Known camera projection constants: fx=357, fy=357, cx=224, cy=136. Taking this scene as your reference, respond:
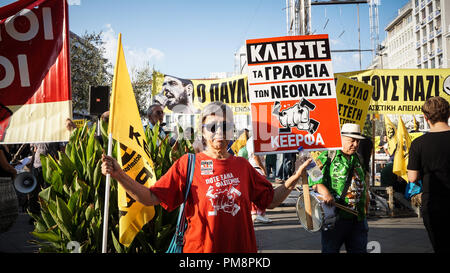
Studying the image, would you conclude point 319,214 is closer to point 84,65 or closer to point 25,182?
point 25,182

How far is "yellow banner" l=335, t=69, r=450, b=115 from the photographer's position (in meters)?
10.1

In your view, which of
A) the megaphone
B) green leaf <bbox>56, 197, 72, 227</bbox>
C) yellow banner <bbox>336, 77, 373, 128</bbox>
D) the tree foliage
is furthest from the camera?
the tree foliage

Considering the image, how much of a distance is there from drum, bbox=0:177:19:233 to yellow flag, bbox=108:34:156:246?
0.83 m

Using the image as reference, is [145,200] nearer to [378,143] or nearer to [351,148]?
[351,148]

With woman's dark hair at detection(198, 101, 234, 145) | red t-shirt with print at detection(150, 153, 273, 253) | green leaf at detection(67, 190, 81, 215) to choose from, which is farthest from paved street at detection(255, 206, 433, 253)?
woman's dark hair at detection(198, 101, 234, 145)

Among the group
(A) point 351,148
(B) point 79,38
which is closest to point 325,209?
(A) point 351,148

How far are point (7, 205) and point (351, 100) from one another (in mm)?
5796

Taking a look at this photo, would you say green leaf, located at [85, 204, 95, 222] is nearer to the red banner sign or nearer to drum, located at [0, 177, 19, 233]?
drum, located at [0, 177, 19, 233]

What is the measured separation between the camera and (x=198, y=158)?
241 centimetres

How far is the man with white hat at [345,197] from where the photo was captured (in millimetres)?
3574

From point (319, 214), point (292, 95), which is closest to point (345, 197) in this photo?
point (319, 214)

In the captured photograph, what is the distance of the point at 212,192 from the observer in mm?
2303

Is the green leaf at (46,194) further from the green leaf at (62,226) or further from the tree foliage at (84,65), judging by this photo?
the tree foliage at (84,65)

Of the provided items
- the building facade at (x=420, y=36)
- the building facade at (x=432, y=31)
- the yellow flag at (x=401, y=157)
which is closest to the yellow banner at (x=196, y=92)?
the yellow flag at (x=401, y=157)
